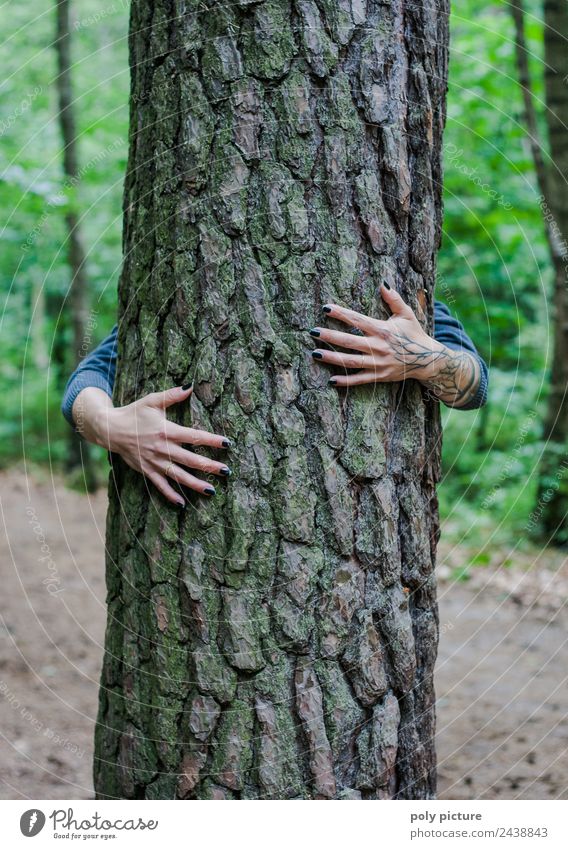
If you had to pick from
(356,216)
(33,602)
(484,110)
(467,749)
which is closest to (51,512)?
Answer: (33,602)

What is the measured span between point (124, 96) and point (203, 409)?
9.27m

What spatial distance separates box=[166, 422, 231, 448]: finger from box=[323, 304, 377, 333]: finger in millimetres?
373

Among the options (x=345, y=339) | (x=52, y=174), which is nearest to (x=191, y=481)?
(x=345, y=339)

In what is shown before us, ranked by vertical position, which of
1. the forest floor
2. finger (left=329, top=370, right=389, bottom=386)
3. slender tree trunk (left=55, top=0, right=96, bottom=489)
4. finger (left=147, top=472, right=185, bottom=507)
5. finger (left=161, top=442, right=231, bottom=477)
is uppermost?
slender tree trunk (left=55, top=0, right=96, bottom=489)

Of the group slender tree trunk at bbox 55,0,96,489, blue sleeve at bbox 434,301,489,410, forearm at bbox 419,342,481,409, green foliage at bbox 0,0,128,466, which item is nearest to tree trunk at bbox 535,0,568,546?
blue sleeve at bbox 434,301,489,410

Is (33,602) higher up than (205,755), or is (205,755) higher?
(205,755)

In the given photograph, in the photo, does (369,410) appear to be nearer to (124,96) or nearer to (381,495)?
(381,495)

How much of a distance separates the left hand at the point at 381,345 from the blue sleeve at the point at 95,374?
0.71 metres

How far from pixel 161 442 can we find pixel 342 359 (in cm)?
47

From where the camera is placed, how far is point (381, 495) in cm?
167

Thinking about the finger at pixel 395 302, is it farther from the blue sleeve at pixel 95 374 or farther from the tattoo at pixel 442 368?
the blue sleeve at pixel 95 374

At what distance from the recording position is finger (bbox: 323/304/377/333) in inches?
63.0
